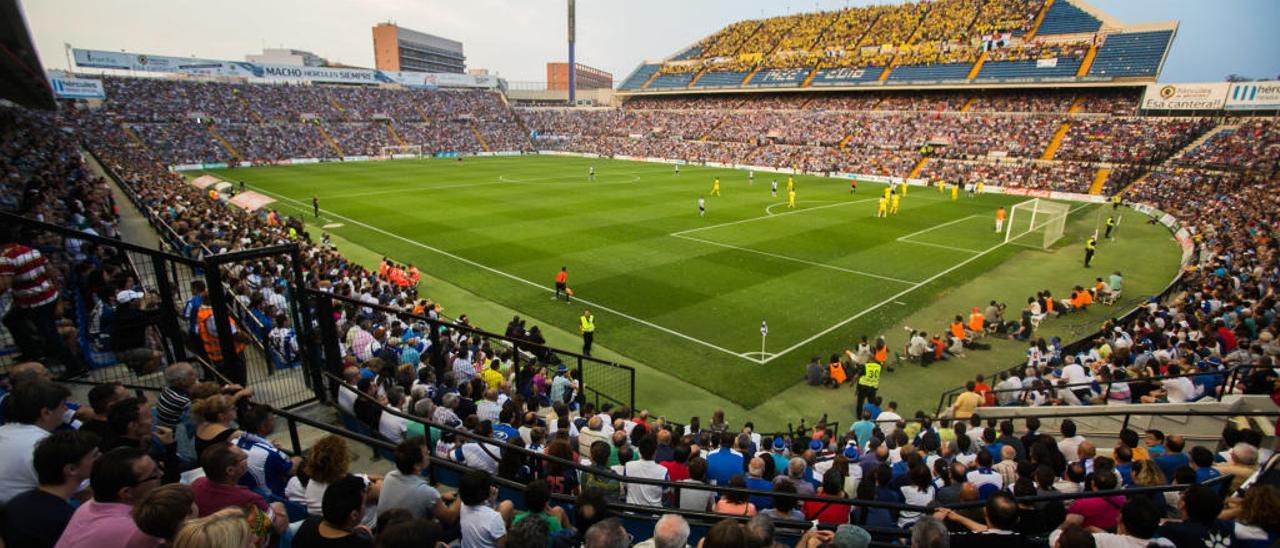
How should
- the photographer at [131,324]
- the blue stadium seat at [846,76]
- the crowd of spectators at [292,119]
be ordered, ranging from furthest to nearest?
the blue stadium seat at [846,76] < the crowd of spectators at [292,119] < the photographer at [131,324]

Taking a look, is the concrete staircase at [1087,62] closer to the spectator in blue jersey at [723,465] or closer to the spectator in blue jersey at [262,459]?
the spectator in blue jersey at [723,465]

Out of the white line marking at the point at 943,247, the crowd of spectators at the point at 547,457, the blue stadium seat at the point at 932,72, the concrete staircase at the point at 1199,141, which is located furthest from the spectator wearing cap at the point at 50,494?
the blue stadium seat at the point at 932,72

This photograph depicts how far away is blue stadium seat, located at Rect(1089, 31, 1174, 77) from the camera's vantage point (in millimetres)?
50625

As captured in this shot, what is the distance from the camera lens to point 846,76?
6981 cm

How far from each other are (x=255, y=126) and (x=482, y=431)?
71388 millimetres

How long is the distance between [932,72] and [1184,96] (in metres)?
21.7

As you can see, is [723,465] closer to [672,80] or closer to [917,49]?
[917,49]

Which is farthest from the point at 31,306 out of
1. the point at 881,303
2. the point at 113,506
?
the point at 881,303

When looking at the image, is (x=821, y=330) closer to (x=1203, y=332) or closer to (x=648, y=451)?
(x=1203, y=332)

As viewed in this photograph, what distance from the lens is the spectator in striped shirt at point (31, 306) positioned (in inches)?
253

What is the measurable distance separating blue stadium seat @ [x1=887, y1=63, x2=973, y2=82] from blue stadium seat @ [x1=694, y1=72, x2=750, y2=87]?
20186 millimetres

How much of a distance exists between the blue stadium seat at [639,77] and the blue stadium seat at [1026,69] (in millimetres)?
48023

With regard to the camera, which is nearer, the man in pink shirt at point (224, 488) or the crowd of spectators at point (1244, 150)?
the man in pink shirt at point (224, 488)

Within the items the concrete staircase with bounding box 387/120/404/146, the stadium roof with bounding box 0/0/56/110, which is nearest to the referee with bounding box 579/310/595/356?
the stadium roof with bounding box 0/0/56/110
